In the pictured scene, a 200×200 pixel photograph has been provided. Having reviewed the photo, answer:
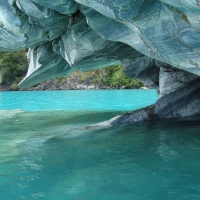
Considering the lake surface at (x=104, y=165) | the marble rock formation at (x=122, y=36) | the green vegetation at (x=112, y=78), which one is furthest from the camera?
the green vegetation at (x=112, y=78)

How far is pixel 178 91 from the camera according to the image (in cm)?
832

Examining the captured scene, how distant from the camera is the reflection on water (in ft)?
10.9

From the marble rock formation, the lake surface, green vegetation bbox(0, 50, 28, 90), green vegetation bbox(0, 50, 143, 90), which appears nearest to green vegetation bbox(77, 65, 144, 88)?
green vegetation bbox(0, 50, 143, 90)

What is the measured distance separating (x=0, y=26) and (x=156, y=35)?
329 centimetres

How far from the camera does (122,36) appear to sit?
189 inches

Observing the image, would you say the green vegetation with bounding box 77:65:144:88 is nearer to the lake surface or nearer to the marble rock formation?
the marble rock formation

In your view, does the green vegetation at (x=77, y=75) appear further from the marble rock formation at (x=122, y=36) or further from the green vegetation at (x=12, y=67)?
the marble rock formation at (x=122, y=36)

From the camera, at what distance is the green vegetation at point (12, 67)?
40.7m

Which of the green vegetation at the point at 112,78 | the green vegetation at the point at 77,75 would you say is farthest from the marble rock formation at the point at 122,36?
the green vegetation at the point at 77,75

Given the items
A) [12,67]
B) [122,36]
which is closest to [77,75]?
[12,67]

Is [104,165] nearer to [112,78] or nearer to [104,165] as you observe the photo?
[104,165]

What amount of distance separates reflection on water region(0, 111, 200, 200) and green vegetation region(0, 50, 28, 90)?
35.7 meters

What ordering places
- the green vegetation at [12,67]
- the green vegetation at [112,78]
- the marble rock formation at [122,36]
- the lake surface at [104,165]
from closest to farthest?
the lake surface at [104,165] < the marble rock formation at [122,36] < the green vegetation at [112,78] < the green vegetation at [12,67]

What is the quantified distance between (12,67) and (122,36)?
129ft
